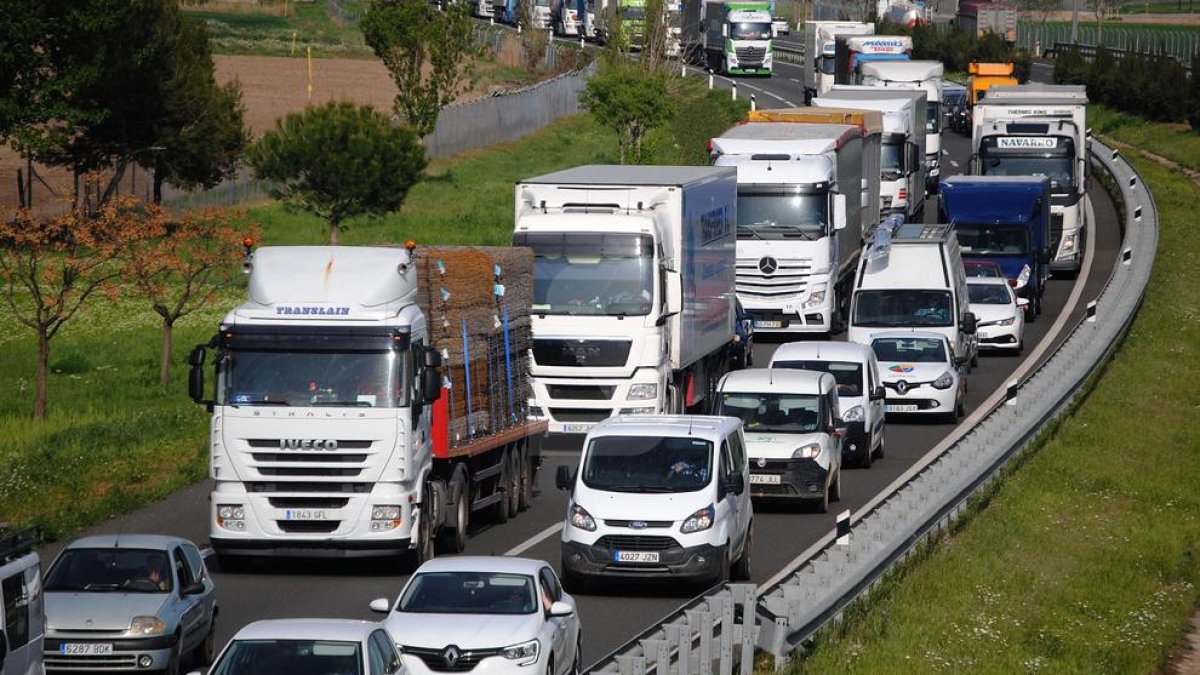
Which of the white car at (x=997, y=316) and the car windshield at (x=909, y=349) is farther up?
the car windshield at (x=909, y=349)

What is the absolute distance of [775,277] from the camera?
136ft

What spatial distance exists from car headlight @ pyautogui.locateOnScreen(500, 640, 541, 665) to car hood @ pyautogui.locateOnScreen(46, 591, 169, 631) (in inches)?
126

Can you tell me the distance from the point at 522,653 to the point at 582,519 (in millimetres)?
5416

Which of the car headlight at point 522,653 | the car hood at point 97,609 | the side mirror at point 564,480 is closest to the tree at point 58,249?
the side mirror at point 564,480

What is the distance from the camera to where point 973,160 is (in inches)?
2196

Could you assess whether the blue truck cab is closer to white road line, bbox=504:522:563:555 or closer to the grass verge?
the grass verge

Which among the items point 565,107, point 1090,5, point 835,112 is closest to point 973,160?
point 835,112

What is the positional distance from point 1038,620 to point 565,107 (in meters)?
76.2

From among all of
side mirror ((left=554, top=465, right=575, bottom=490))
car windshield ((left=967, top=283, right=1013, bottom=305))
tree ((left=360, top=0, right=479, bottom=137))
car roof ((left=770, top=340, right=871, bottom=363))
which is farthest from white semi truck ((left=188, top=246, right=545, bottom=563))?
tree ((left=360, top=0, right=479, bottom=137))

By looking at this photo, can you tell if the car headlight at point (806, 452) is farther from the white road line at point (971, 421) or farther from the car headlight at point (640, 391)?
the car headlight at point (640, 391)

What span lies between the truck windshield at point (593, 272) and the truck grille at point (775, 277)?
12457mm

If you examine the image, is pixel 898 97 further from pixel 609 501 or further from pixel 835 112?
pixel 609 501

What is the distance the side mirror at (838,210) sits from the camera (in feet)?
136

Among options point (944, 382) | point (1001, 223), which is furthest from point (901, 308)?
point (1001, 223)
